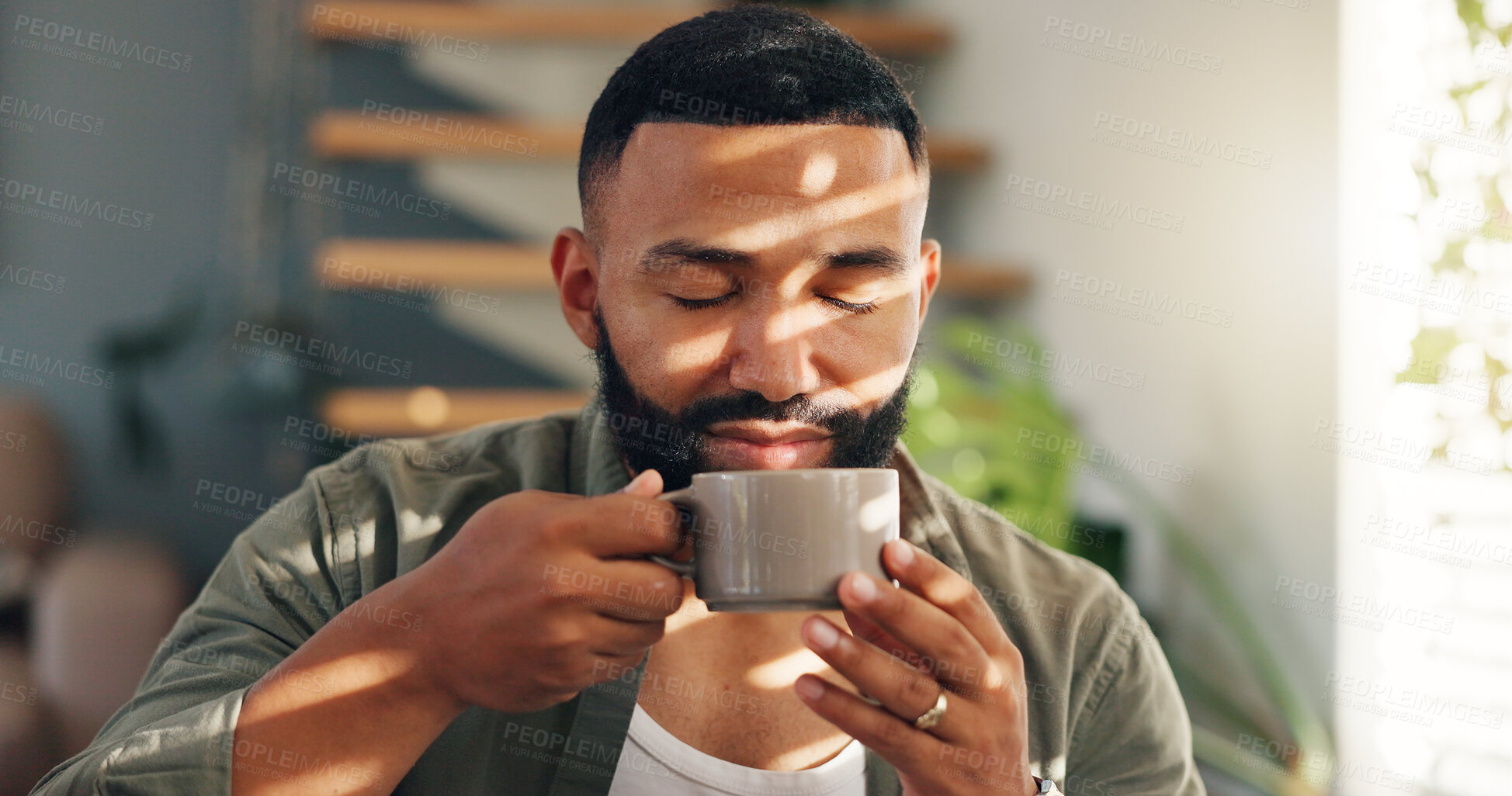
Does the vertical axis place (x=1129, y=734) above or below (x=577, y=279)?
below

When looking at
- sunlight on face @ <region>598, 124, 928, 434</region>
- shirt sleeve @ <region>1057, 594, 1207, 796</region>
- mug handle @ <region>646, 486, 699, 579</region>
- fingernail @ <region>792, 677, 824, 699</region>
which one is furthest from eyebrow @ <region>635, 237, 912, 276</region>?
shirt sleeve @ <region>1057, 594, 1207, 796</region>

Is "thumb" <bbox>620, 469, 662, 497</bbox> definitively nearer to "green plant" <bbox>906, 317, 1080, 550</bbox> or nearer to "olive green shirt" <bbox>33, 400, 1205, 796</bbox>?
"olive green shirt" <bbox>33, 400, 1205, 796</bbox>

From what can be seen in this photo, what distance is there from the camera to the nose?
98 centimetres

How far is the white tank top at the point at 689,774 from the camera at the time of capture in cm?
107

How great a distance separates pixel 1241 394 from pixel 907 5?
1893mm

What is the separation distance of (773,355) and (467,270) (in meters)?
1.87

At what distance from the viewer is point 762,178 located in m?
1.01

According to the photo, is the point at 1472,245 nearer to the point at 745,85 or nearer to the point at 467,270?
the point at 745,85

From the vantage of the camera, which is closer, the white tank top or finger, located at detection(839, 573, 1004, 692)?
finger, located at detection(839, 573, 1004, 692)

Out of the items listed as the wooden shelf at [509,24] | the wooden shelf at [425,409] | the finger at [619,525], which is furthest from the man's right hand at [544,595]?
the wooden shelf at [509,24]

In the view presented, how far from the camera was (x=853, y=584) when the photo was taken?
2.52 feet

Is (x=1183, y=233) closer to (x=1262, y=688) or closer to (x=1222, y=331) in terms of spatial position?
(x=1222, y=331)

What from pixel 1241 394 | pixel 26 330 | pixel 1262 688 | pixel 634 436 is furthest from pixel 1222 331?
pixel 26 330

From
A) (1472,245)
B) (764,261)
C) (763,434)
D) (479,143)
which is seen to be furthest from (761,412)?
(479,143)
